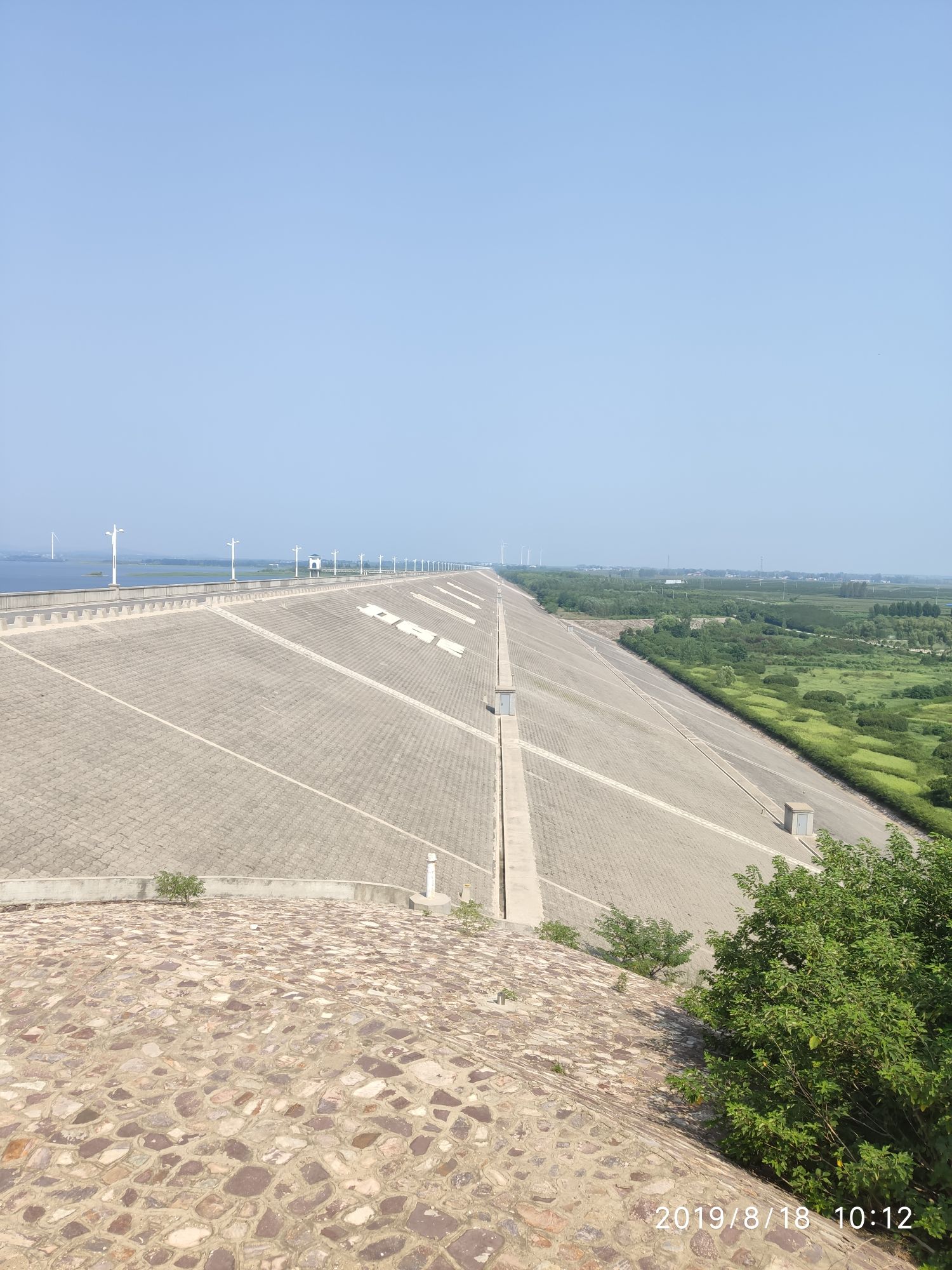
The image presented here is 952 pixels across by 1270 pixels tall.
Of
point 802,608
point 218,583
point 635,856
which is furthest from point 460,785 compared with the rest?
point 802,608

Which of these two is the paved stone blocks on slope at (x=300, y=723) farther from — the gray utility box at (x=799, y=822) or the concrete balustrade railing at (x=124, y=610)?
the gray utility box at (x=799, y=822)

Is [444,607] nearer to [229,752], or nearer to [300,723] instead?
[300,723]

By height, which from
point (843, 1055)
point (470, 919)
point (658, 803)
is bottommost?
point (658, 803)

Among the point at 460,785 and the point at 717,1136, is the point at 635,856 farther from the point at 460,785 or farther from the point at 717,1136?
the point at 717,1136

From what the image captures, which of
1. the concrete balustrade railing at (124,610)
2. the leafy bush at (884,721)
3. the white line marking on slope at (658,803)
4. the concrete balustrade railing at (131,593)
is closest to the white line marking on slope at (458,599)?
the concrete balustrade railing at (131,593)

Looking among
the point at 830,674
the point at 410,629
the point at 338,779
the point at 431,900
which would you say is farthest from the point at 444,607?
the point at 431,900

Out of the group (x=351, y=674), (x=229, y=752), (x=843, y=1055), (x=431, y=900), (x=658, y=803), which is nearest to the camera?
(x=843, y=1055)

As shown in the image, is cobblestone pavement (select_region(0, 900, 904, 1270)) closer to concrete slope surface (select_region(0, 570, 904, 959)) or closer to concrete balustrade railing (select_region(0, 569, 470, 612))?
concrete slope surface (select_region(0, 570, 904, 959))
